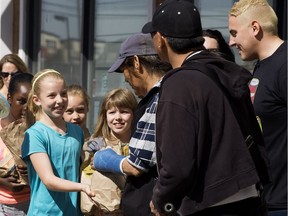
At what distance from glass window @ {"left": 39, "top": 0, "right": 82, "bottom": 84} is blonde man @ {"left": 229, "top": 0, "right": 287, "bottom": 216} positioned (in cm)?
503

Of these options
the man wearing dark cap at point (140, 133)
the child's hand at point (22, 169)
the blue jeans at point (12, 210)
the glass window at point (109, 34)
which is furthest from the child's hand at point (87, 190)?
the glass window at point (109, 34)

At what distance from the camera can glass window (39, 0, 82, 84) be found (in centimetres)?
920

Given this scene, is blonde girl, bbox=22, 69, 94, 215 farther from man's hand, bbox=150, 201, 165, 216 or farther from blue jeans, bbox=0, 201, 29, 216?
man's hand, bbox=150, 201, 165, 216

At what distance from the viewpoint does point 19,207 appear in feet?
18.5

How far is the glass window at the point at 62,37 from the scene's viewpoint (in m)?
9.20

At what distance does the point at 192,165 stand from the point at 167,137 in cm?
16

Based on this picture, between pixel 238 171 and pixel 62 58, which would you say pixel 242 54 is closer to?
pixel 238 171

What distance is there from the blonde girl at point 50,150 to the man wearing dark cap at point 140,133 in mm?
792

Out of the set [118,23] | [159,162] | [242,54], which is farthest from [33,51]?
[159,162]

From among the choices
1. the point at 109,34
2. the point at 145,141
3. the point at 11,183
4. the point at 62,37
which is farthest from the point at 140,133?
the point at 62,37

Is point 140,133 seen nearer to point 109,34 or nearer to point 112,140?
point 112,140

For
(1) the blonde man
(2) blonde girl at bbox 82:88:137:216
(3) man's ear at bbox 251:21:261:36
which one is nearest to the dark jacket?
(1) the blonde man

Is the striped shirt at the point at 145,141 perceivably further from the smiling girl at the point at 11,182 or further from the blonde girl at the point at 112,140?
Answer: the smiling girl at the point at 11,182

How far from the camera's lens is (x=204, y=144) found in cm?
334
